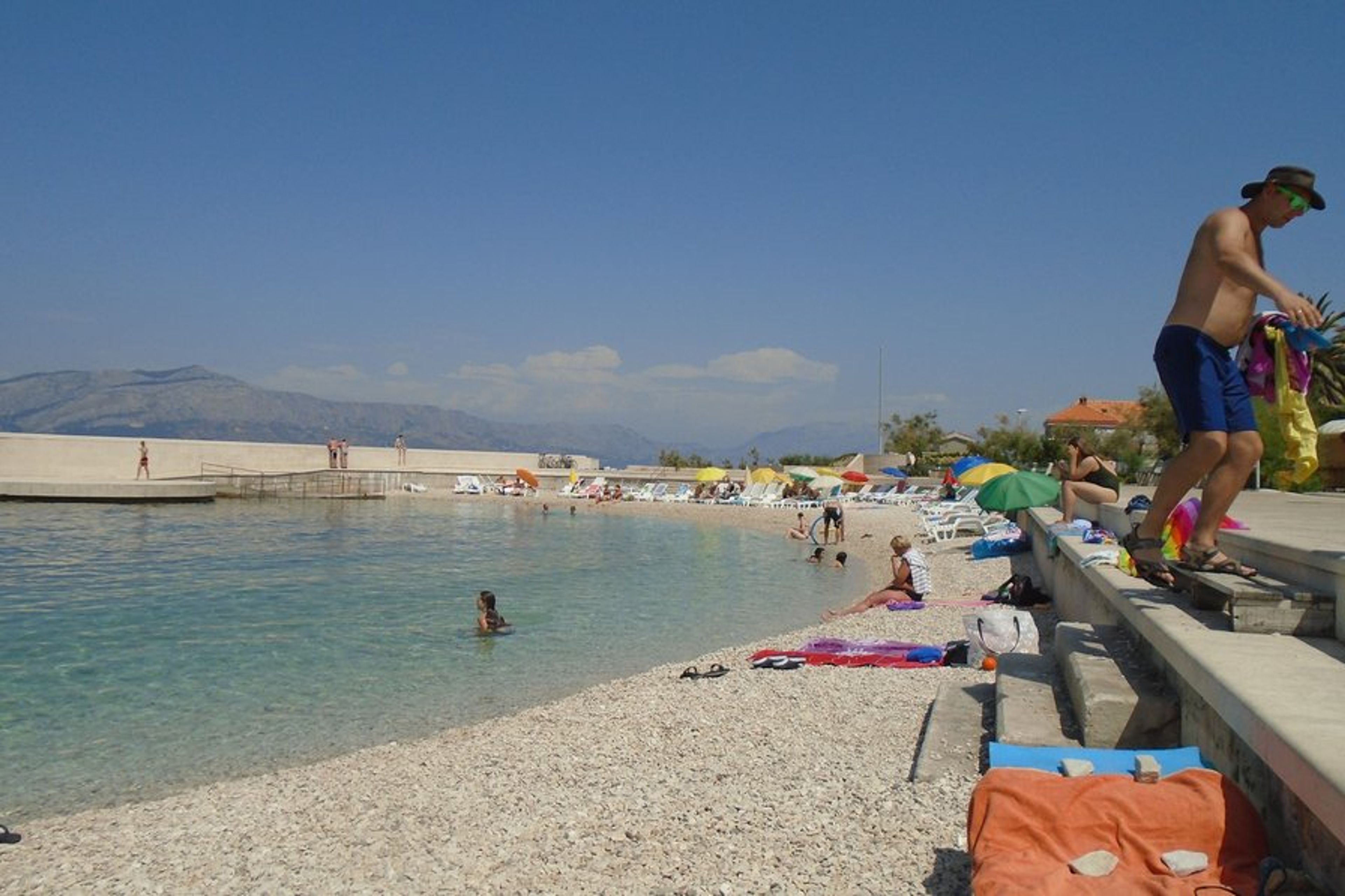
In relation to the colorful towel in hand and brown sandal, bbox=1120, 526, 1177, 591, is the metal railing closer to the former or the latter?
the colorful towel in hand

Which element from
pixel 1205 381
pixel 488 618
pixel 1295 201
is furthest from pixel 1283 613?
pixel 488 618

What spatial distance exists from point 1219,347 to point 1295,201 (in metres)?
0.61

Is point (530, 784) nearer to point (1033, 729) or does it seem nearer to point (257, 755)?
point (1033, 729)

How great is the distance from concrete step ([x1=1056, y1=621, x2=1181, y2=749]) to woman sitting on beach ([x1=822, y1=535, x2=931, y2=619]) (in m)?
8.57

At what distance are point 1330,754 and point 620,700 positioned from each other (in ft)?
20.7

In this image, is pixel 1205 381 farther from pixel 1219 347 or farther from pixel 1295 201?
pixel 1295 201

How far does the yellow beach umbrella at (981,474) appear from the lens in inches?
1041

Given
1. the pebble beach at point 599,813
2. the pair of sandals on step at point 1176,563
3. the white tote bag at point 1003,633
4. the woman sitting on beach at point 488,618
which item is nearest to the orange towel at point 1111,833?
→ the pebble beach at point 599,813

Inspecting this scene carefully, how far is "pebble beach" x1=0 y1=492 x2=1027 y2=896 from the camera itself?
3697mm

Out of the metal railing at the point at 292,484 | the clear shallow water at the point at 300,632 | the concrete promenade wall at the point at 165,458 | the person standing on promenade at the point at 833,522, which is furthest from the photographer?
the metal railing at the point at 292,484

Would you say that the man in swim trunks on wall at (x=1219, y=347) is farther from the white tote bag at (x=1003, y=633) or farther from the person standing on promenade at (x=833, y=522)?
the person standing on promenade at (x=833, y=522)

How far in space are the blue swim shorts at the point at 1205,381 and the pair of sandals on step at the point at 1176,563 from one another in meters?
0.53

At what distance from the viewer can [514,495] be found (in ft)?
152

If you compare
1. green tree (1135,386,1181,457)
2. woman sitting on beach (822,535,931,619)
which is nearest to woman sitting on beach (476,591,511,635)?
woman sitting on beach (822,535,931,619)
